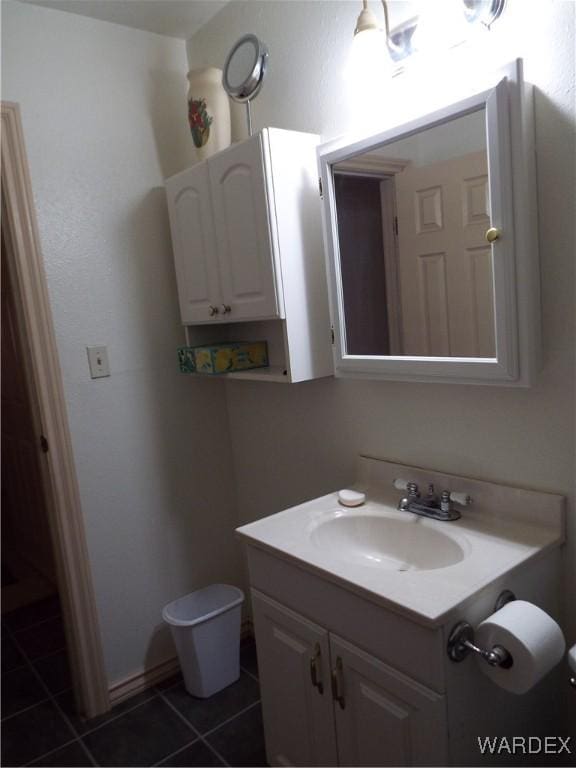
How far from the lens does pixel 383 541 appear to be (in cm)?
142

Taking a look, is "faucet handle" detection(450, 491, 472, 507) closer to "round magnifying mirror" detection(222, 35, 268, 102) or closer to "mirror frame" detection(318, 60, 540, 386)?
"mirror frame" detection(318, 60, 540, 386)

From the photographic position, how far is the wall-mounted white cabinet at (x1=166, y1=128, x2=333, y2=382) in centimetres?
147

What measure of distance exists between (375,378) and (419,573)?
504mm

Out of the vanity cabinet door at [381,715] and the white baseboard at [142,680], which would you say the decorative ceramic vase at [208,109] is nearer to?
the vanity cabinet door at [381,715]

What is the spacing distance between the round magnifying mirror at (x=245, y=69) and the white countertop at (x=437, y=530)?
113 cm

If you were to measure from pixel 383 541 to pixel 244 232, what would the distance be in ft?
3.06

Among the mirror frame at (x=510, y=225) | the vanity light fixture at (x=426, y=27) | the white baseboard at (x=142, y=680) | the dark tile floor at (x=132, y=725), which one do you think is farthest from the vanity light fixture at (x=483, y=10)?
the white baseboard at (x=142, y=680)

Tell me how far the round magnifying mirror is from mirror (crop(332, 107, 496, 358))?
0.40 metres

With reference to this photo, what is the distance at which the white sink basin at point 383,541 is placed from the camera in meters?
1.31

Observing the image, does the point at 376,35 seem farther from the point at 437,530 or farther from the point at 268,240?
the point at 437,530

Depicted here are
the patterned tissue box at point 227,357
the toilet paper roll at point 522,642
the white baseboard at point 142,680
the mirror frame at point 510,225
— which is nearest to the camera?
the toilet paper roll at point 522,642

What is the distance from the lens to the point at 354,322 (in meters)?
1.47

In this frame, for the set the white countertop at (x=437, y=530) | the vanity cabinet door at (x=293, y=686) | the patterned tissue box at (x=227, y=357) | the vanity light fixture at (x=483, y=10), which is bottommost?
the vanity cabinet door at (x=293, y=686)

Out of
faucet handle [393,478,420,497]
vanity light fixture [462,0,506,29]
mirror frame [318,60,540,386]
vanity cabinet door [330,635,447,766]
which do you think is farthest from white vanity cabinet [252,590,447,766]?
vanity light fixture [462,0,506,29]
